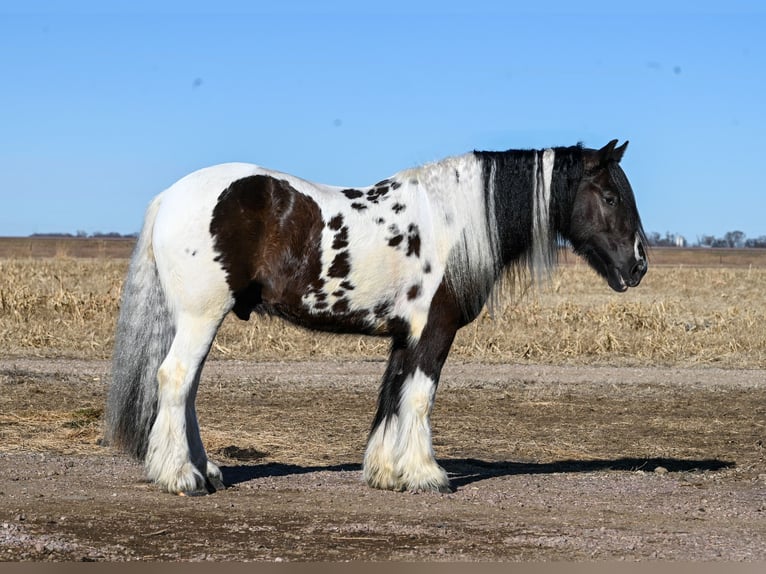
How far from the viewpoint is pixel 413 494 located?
8.40 meters

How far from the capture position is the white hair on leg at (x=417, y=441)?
332 inches

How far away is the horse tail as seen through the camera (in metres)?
8.52

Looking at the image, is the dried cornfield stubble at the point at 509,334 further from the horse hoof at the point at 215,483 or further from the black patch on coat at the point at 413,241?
the black patch on coat at the point at 413,241

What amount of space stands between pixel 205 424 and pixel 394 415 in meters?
3.99

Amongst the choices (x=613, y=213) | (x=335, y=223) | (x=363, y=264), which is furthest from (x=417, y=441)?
(x=613, y=213)

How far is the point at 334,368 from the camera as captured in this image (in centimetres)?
1742

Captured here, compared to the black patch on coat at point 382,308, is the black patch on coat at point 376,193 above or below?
above

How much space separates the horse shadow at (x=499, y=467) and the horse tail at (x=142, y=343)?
93cm

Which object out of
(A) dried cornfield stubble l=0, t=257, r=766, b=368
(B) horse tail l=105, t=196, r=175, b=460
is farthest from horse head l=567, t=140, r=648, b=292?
(A) dried cornfield stubble l=0, t=257, r=766, b=368

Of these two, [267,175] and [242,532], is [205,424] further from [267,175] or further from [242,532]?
[242,532]

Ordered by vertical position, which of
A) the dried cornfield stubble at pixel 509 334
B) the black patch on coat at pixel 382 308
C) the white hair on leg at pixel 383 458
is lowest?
the white hair on leg at pixel 383 458

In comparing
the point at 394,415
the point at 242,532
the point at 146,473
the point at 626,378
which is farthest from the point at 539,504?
the point at 626,378

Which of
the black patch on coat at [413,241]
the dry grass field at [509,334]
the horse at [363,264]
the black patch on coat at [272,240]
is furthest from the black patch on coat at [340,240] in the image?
the dry grass field at [509,334]

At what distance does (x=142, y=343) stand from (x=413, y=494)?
95.2 inches
